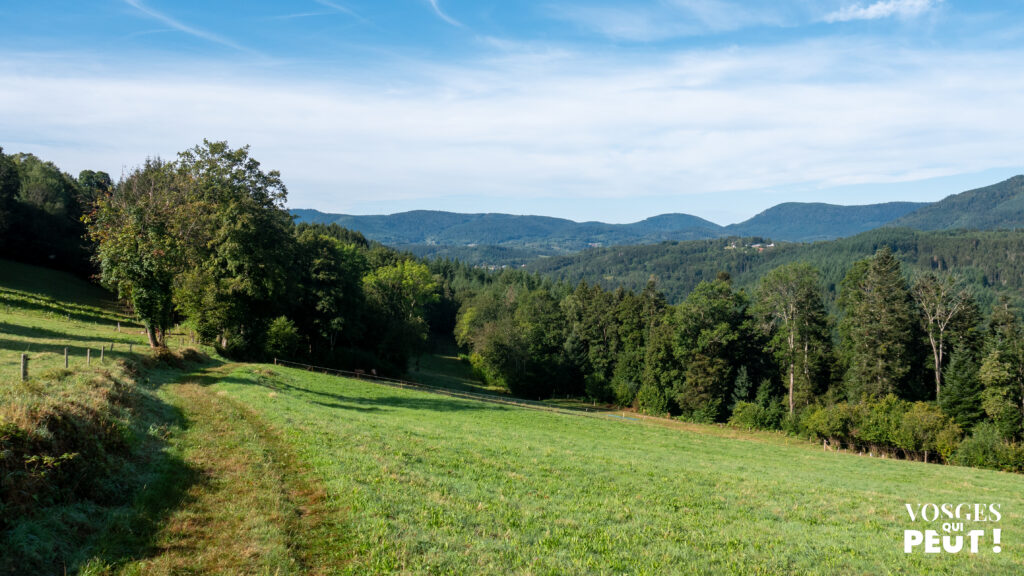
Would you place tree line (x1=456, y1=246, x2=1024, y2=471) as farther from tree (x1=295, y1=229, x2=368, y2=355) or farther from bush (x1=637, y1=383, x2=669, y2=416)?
tree (x1=295, y1=229, x2=368, y2=355)

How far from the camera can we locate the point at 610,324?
84.4 meters

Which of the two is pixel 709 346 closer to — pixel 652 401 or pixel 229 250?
pixel 652 401

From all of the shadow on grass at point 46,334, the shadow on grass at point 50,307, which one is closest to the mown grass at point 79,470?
the shadow on grass at point 46,334

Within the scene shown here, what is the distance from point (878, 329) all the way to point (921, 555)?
4474 centimetres

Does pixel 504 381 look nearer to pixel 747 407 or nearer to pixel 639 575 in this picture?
pixel 747 407

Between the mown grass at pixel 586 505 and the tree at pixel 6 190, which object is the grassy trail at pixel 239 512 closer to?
the mown grass at pixel 586 505

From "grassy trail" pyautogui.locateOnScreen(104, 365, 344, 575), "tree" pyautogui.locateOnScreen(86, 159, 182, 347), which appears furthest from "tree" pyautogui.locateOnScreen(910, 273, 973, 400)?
"tree" pyautogui.locateOnScreen(86, 159, 182, 347)

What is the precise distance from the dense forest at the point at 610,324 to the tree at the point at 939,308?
0.61 ft

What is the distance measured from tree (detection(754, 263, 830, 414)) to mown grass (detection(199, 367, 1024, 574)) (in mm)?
28680

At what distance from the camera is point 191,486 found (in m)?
11.9

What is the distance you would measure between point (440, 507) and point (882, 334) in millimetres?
53016

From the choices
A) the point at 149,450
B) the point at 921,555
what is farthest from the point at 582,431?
the point at 149,450

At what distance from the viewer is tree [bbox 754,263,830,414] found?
191 ft

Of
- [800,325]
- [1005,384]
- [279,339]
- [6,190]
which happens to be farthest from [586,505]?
[6,190]
